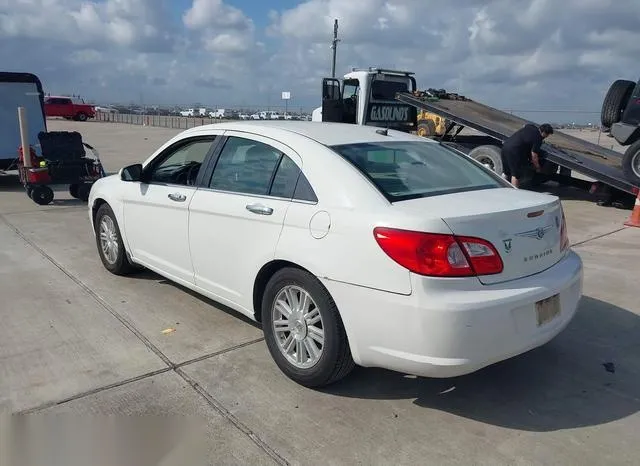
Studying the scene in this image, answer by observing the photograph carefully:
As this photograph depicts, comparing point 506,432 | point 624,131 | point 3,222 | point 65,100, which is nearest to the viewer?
point 506,432

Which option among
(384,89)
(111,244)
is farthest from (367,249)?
(384,89)

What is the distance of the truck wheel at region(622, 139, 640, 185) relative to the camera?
9.64 meters

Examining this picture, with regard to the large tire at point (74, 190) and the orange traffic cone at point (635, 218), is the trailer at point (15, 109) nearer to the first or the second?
the large tire at point (74, 190)

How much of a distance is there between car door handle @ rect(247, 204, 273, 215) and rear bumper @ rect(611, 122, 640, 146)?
29.9 feet

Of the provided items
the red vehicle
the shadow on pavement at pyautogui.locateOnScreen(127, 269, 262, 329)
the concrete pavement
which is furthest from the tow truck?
the red vehicle

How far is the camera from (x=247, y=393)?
3.38 metres

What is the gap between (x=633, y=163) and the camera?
31.7 feet

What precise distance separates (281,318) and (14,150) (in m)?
10.2

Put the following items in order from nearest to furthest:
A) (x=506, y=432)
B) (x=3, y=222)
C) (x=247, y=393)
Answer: (x=506, y=432)
(x=247, y=393)
(x=3, y=222)

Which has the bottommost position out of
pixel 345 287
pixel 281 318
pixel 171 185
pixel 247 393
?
pixel 247 393

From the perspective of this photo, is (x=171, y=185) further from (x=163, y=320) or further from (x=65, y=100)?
(x=65, y=100)

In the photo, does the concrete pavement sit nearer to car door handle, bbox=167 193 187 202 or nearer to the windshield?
car door handle, bbox=167 193 187 202

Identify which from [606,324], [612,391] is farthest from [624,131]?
[612,391]

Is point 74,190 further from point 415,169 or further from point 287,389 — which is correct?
point 415,169
